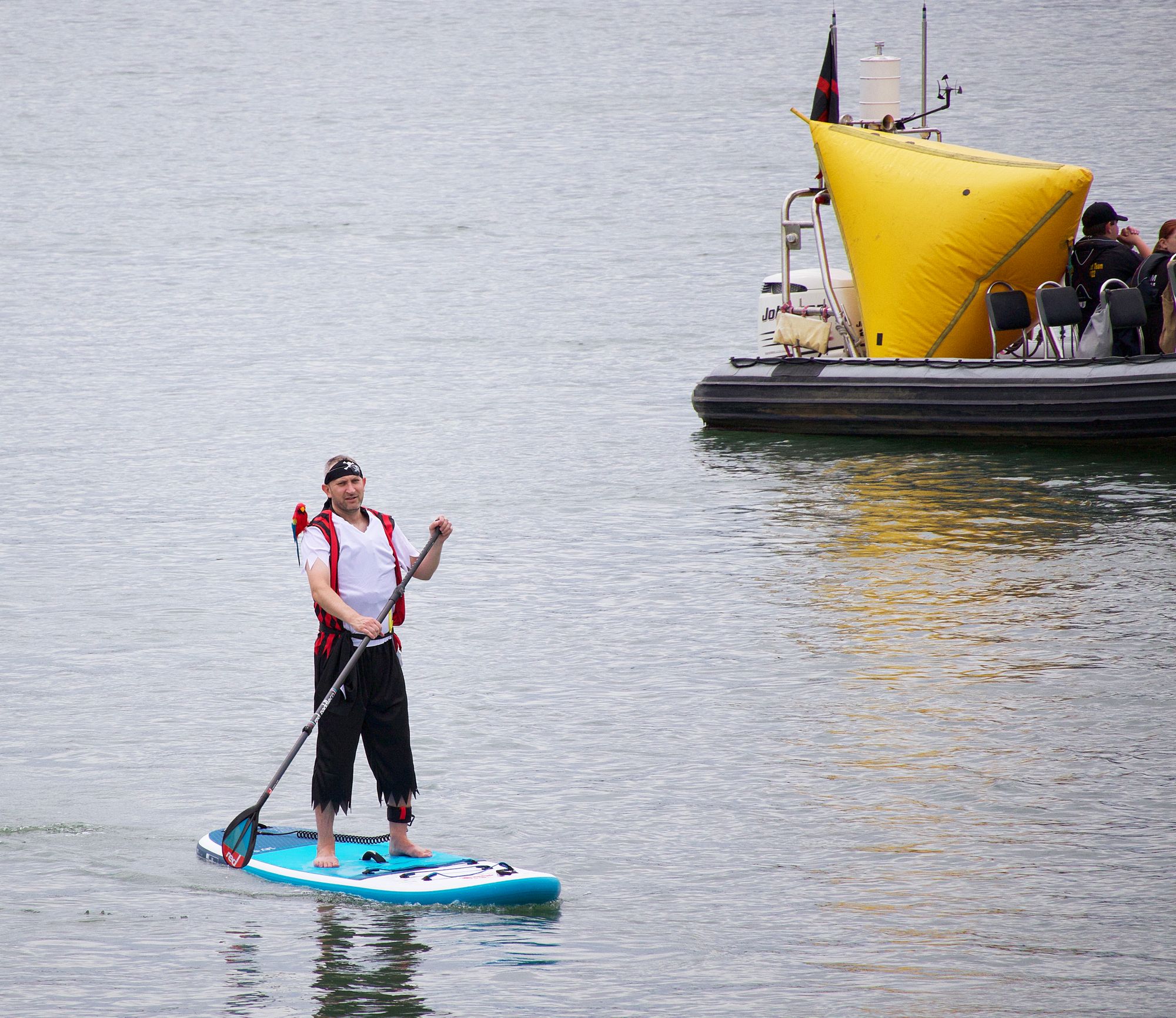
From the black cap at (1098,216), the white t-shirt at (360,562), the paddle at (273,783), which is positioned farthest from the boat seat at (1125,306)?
the white t-shirt at (360,562)

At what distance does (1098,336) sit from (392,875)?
33.3ft

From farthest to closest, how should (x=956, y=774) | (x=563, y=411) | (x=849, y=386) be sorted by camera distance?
1. (x=563, y=411)
2. (x=849, y=386)
3. (x=956, y=774)

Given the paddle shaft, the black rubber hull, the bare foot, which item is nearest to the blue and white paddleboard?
the bare foot

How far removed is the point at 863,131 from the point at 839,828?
10.5 meters

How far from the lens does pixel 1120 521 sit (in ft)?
44.1

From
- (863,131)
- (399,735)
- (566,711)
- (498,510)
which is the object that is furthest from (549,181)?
(399,735)

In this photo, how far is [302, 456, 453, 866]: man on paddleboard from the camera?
6797 mm

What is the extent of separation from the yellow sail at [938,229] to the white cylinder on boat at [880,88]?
669 millimetres

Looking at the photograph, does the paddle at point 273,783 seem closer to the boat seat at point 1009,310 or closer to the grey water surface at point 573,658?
the grey water surface at point 573,658

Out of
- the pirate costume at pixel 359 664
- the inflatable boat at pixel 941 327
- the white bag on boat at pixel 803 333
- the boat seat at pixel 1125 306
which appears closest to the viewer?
the pirate costume at pixel 359 664

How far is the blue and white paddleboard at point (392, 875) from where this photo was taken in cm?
691

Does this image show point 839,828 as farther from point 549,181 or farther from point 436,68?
point 436,68

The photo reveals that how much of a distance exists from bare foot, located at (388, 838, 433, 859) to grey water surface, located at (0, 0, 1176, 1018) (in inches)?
11.2

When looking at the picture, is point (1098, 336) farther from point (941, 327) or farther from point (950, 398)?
point (941, 327)
